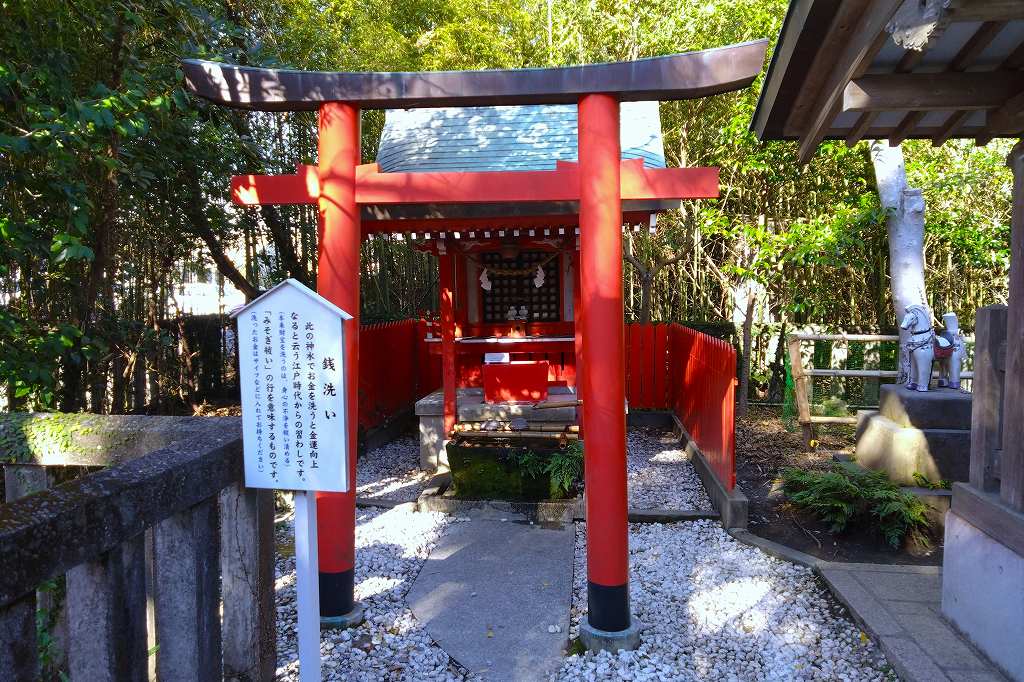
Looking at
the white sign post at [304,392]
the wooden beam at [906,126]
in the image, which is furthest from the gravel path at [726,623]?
the wooden beam at [906,126]

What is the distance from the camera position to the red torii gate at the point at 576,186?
142 inches

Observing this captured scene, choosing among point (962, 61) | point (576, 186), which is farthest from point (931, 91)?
point (576, 186)

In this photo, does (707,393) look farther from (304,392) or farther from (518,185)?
(304,392)

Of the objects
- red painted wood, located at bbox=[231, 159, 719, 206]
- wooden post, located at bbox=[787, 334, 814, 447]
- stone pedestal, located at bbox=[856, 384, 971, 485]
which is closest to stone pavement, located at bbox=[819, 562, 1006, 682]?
stone pedestal, located at bbox=[856, 384, 971, 485]

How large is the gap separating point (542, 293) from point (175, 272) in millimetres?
5105

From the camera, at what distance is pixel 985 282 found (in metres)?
10.7

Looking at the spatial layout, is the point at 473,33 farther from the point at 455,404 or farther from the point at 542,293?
the point at 455,404

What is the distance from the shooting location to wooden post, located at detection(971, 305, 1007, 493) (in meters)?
3.36

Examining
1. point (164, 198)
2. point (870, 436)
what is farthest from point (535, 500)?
point (164, 198)

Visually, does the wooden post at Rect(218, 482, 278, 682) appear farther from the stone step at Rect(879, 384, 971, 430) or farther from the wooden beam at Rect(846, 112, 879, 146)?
the stone step at Rect(879, 384, 971, 430)

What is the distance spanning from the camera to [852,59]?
2910 mm

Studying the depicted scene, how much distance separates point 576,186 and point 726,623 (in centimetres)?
271

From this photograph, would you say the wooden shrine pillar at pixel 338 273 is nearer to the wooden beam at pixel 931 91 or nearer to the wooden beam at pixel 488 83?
the wooden beam at pixel 488 83

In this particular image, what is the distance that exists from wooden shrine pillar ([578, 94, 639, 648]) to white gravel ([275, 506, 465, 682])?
2.98 ft
